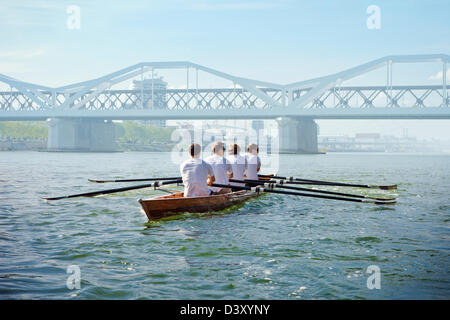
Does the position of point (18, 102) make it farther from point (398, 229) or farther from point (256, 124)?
point (398, 229)

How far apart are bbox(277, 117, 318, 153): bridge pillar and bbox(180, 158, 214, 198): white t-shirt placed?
259 ft

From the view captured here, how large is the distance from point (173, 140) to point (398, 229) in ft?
496

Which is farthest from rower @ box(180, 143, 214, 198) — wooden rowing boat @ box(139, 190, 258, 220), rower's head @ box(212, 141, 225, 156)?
rower's head @ box(212, 141, 225, 156)

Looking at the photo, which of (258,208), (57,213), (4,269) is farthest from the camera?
(258,208)

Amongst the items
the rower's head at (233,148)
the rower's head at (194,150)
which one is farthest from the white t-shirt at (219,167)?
the rower's head at (194,150)

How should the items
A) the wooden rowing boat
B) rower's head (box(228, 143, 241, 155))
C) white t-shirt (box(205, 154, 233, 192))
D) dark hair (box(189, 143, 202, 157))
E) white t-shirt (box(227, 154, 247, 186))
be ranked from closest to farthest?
dark hair (box(189, 143, 202, 157)) < the wooden rowing boat < white t-shirt (box(205, 154, 233, 192)) < rower's head (box(228, 143, 241, 155)) < white t-shirt (box(227, 154, 247, 186))

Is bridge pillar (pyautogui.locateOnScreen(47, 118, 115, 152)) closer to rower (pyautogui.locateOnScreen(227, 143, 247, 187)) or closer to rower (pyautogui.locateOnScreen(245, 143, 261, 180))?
rower (pyautogui.locateOnScreen(245, 143, 261, 180))

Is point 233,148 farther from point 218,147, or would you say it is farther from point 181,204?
point 181,204

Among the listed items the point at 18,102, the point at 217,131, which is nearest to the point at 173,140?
the point at 217,131

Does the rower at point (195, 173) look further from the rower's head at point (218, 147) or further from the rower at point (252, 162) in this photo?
the rower at point (252, 162)

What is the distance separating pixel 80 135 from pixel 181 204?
94119 millimetres

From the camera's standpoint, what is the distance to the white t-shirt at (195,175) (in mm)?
10859

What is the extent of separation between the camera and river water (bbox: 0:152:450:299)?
6125 millimetres
